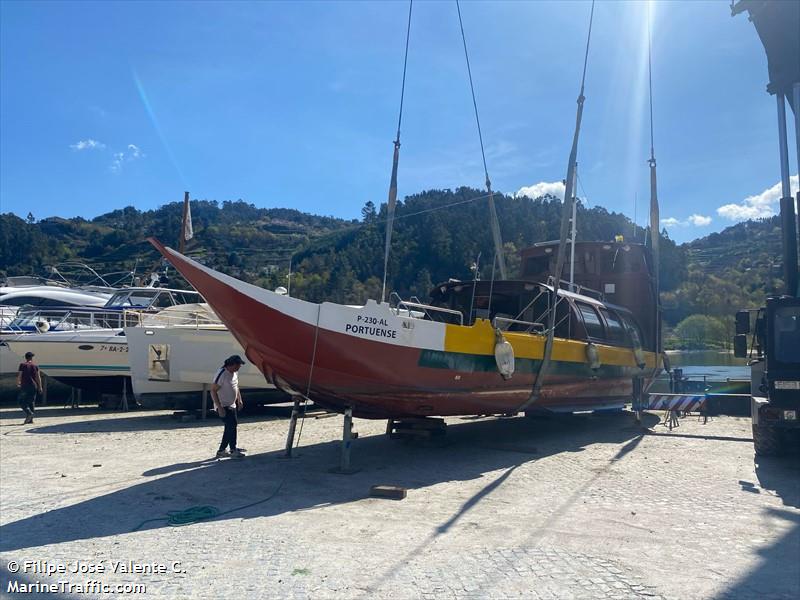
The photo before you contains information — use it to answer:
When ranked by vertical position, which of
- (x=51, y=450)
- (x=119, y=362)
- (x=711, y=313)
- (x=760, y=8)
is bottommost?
(x=51, y=450)

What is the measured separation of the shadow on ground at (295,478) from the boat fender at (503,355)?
1.22 m

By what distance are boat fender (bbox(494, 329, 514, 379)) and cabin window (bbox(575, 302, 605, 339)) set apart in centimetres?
307

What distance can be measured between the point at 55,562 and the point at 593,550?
396cm

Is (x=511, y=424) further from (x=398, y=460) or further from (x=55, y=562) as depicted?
(x=55, y=562)

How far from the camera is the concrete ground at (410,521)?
404 cm

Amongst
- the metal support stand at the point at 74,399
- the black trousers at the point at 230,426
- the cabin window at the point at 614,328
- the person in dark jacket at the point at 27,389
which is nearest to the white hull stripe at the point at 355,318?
the black trousers at the point at 230,426

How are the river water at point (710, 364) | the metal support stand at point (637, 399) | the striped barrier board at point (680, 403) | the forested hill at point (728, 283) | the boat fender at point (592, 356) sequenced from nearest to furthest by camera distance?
1. the boat fender at point (592, 356)
2. the striped barrier board at point (680, 403)
3. the metal support stand at point (637, 399)
4. the river water at point (710, 364)
5. the forested hill at point (728, 283)

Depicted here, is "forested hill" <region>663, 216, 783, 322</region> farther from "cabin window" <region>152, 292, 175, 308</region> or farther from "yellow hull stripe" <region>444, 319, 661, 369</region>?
"cabin window" <region>152, 292, 175, 308</region>

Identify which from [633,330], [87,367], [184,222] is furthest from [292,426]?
[184,222]

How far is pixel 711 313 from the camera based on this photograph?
4425 cm

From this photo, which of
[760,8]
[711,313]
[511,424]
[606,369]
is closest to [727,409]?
[606,369]

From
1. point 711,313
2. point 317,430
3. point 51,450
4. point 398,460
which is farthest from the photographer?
point 711,313

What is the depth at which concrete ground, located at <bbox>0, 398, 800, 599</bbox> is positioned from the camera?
159 inches

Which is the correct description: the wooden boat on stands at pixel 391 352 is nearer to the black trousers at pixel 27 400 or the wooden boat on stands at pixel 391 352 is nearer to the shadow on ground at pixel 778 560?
the shadow on ground at pixel 778 560
